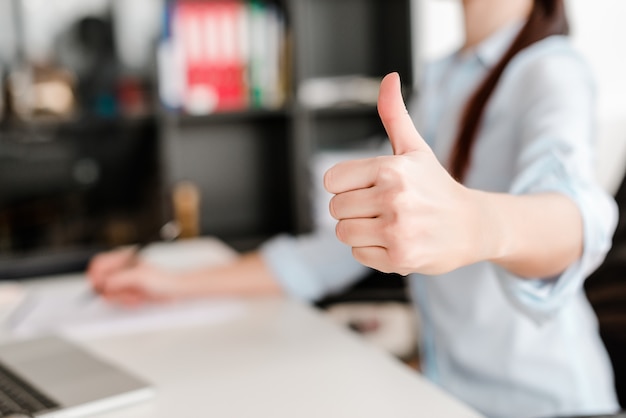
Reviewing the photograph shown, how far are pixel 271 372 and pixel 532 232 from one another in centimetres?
35

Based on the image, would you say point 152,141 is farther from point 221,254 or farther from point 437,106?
point 437,106

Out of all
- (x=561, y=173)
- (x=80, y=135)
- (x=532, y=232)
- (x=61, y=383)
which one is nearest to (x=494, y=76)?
(x=561, y=173)

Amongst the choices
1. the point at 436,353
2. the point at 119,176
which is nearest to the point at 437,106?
the point at 436,353

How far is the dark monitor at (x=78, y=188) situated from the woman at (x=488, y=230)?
Result: 56.4 inches

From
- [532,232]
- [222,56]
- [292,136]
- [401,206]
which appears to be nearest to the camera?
[401,206]

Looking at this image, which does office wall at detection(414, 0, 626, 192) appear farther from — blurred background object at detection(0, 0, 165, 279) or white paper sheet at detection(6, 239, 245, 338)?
white paper sheet at detection(6, 239, 245, 338)

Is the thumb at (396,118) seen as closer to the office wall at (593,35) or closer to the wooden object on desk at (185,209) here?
the wooden object on desk at (185,209)

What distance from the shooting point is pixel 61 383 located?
2.74ft

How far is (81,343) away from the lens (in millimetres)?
1024

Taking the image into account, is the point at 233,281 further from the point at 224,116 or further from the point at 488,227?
the point at 224,116

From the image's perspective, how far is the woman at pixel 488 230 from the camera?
621 millimetres

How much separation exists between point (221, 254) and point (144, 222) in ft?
4.12

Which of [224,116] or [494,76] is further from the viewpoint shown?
[224,116]

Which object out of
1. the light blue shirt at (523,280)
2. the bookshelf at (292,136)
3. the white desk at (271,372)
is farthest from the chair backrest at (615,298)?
the bookshelf at (292,136)
